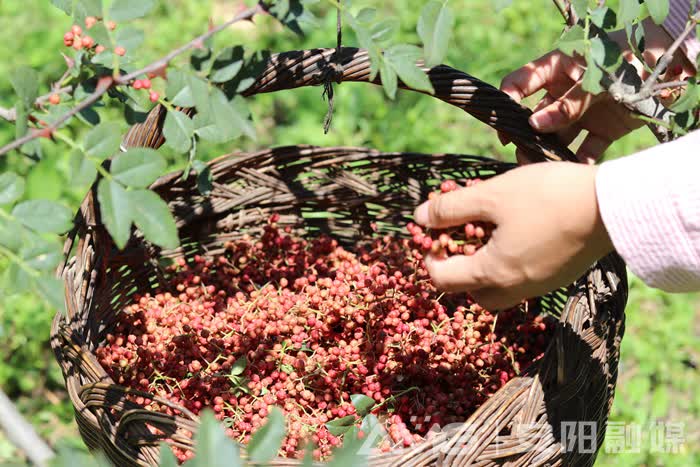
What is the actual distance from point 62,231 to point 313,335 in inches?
26.2

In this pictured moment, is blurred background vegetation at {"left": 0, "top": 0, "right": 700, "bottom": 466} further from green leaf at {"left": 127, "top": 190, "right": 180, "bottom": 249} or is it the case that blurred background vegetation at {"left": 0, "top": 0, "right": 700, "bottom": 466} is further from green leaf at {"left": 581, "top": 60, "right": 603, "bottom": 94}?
green leaf at {"left": 127, "top": 190, "right": 180, "bottom": 249}

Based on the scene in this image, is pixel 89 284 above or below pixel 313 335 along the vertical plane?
above

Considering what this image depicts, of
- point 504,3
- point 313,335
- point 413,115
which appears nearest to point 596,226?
point 504,3

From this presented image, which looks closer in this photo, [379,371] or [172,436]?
[172,436]

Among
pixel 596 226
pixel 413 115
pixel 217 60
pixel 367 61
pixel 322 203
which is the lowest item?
pixel 413 115

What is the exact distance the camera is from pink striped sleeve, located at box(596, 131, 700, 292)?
3.26ft

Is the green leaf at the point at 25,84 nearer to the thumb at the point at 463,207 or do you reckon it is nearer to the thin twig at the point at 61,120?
the thin twig at the point at 61,120

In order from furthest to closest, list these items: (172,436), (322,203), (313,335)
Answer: (322,203), (313,335), (172,436)

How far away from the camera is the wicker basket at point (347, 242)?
1088 mm

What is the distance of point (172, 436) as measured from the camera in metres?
1.04

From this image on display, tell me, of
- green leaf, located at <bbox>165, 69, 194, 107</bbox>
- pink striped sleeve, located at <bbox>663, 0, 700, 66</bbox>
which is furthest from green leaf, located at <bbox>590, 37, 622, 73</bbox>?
green leaf, located at <bbox>165, 69, 194, 107</bbox>

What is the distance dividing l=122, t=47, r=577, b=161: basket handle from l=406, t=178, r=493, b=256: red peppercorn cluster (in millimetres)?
266

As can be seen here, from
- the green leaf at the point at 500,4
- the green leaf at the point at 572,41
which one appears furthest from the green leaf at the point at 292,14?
the green leaf at the point at 572,41

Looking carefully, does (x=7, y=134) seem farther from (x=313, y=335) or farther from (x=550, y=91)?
(x=550, y=91)
